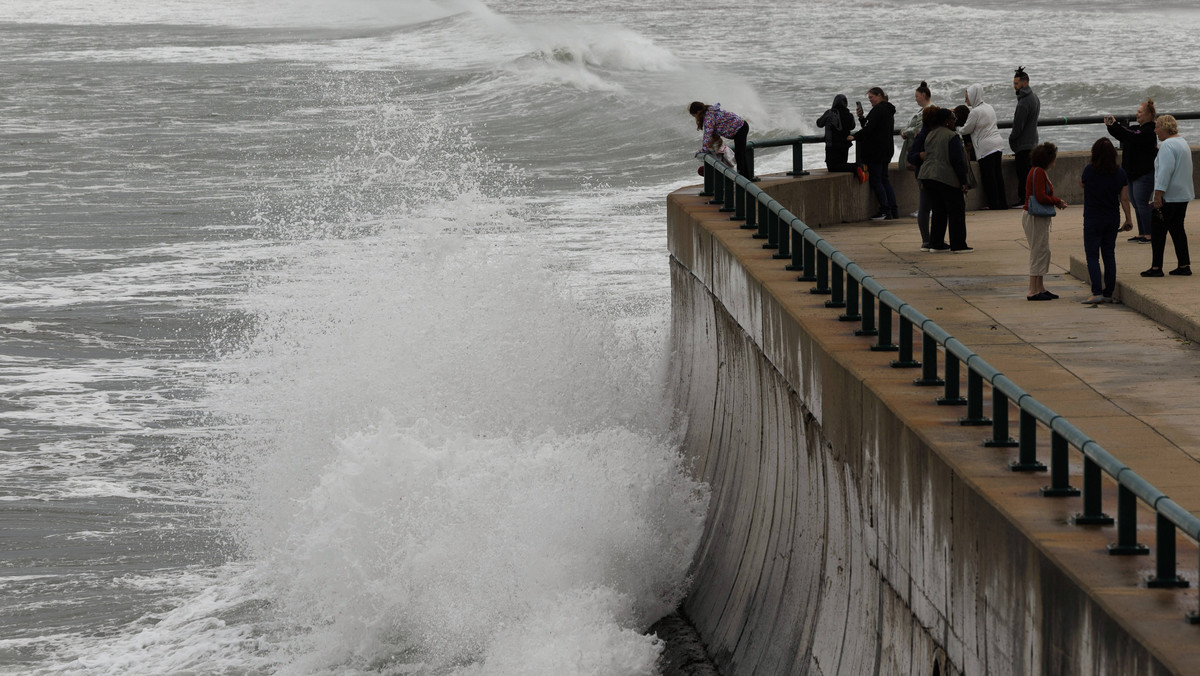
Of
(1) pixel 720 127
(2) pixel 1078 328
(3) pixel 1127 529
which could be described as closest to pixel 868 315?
(2) pixel 1078 328

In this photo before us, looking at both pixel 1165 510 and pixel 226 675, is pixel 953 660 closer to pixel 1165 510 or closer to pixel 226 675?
pixel 1165 510

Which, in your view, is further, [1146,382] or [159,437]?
[159,437]

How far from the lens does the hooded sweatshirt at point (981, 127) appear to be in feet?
53.6

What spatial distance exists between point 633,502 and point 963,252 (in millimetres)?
4056

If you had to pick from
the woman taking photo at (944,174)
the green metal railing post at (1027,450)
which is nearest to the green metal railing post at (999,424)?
the green metal railing post at (1027,450)

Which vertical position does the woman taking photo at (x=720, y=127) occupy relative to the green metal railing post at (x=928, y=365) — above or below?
above

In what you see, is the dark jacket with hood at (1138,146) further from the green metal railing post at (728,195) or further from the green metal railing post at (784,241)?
the green metal railing post at (784,241)

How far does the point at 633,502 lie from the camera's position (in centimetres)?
1219

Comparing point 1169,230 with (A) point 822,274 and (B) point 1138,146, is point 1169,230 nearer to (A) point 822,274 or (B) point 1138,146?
(B) point 1138,146

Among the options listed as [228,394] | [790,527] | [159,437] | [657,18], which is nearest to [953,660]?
[790,527]

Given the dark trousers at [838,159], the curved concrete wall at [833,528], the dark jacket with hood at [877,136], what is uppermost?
the dark jacket with hood at [877,136]

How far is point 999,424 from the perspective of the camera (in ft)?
22.7

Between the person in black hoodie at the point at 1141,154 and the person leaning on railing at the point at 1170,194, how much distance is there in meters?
0.76

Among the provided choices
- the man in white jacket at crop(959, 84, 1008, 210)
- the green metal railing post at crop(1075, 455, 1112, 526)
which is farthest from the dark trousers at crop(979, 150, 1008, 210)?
the green metal railing post at crop(1075, 455, 1112, 526)
